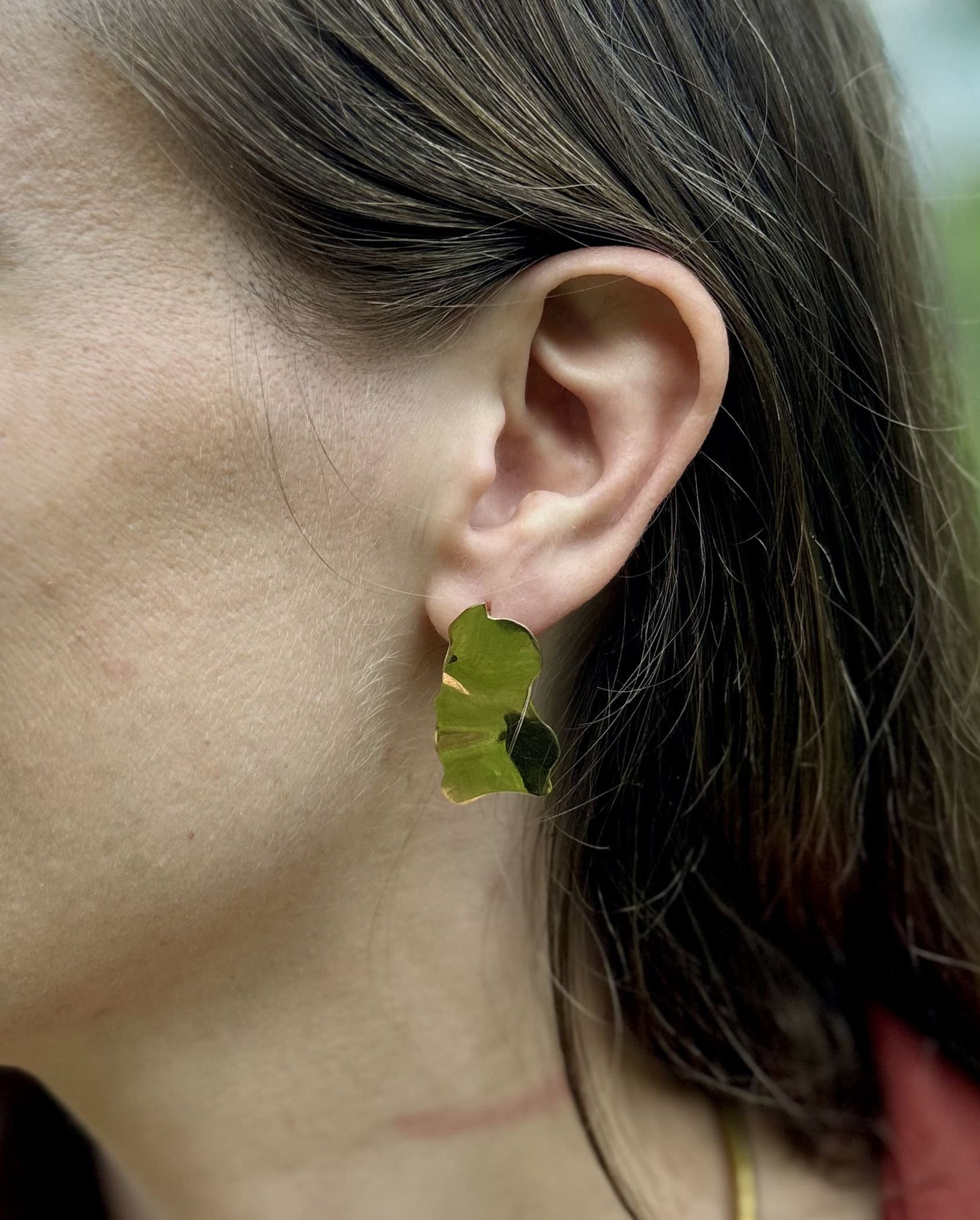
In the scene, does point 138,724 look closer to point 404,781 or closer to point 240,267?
point 404,781

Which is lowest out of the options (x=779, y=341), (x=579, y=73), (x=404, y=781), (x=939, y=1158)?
(x=939, y=1158)

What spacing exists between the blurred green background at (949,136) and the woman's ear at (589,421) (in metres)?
0.52

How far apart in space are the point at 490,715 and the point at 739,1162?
24.9 inches

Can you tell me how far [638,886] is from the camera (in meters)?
1.26

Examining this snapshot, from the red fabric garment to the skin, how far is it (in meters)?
0.07

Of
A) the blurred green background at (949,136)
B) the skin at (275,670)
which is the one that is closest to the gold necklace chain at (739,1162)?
the skin at (275,670)

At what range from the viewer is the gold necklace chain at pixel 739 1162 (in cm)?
119

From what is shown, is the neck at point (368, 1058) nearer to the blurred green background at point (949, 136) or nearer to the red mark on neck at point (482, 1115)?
the red mark on neck at point (482, 1115)

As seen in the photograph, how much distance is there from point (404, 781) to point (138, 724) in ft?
0.87

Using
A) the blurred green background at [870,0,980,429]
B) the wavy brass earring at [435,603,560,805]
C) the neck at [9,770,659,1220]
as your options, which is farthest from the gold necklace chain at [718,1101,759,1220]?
the blurred green background at [870,0,980,429]

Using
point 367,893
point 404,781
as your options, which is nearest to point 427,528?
point 404,781

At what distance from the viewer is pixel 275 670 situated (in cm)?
94

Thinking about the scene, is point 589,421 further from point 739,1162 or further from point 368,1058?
point 739,1162

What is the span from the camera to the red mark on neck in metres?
1.14
